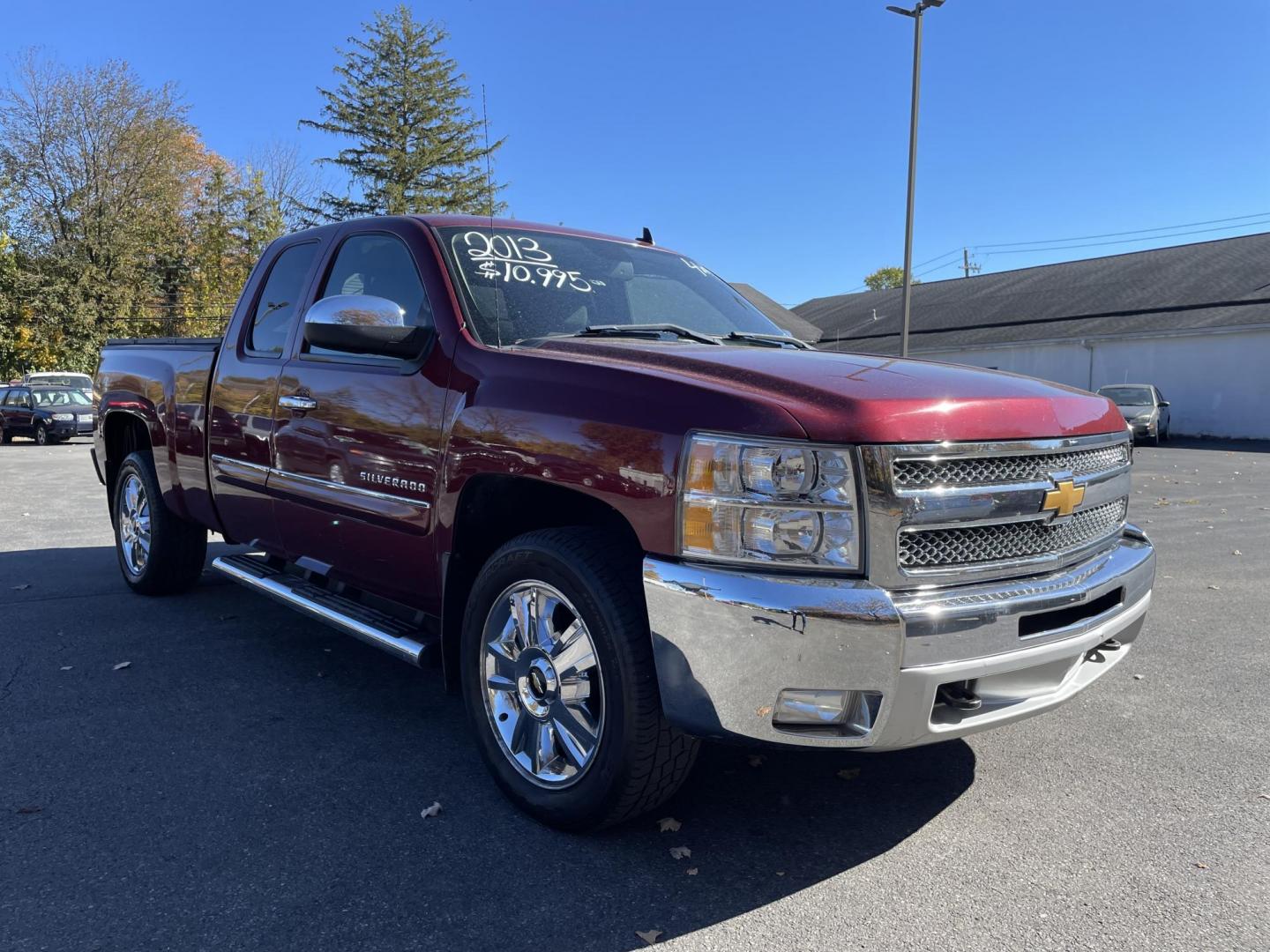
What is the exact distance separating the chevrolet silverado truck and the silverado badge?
1cm

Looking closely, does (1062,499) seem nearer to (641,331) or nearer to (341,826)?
(641,331)

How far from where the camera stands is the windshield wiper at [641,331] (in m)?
3.54

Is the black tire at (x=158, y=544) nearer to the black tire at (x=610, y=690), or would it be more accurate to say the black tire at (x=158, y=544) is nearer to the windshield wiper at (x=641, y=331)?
the windshield wiper at (x=641, y=331)

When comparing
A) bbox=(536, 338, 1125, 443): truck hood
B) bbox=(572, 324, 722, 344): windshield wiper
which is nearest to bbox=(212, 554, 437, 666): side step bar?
bbox=(536, 338, 1125, 443): truck hood

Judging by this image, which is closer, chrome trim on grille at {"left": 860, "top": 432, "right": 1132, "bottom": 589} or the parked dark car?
chrome trim on grille at {"left": 860, "top": 432, "right": 1132, "bottom": 589}

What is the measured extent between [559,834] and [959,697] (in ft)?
4.18

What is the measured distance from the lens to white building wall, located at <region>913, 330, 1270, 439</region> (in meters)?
25.6

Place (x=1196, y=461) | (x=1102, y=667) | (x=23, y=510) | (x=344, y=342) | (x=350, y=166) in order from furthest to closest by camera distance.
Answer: (x=350, y=166) → (x=1196, y=461) → (x=23, y=510) → (x=344, y=342) → (x=1102, y=667)

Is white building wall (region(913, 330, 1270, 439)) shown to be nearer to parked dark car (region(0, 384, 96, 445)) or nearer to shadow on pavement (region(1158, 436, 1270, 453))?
shadow on pavement (region(1158, 436, 1270, 453))

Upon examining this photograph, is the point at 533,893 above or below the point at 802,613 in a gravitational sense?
below

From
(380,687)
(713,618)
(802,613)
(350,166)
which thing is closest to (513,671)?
(713,618)

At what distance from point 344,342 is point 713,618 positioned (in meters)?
1.76

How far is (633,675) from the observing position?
2.57 metres

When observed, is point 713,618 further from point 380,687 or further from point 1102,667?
point 380,687
